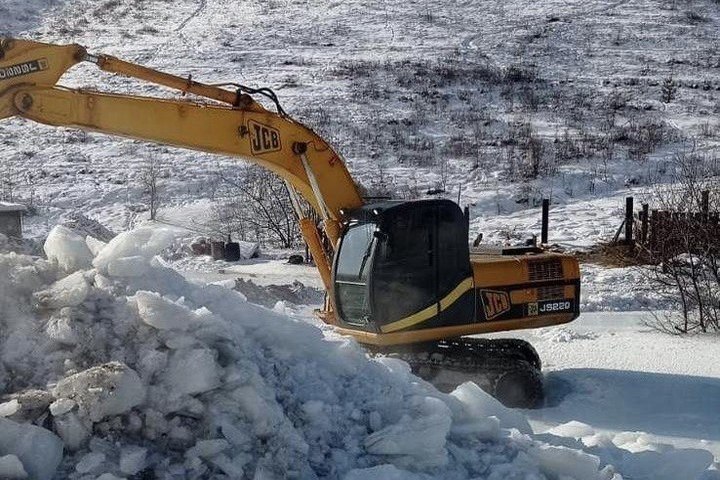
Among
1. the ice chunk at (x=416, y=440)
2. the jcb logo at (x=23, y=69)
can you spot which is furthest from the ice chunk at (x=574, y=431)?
the jcb logo at (x=23, y=69)

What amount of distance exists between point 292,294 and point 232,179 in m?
13.7

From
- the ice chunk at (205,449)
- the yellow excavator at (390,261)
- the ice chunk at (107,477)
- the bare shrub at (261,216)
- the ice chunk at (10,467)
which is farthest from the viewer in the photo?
the bare shrub at (261,216)

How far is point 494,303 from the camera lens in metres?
8.80

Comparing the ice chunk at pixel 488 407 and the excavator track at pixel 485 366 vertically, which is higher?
the ice chunk at pixel 488 407

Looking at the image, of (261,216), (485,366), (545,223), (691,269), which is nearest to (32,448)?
(485,366)

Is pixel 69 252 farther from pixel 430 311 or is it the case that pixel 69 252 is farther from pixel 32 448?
pixel 430 311

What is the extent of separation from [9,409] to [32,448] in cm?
30

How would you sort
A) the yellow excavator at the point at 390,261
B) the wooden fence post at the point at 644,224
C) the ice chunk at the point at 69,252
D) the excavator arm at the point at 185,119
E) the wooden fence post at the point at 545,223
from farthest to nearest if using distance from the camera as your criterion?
the wooden fence post at the point at 545,223 < the wooden fence post at the point at 644,224 < the yellow excavator at the point at 390,261 < the excavator arm at the point at 185,119 < the ice chunk at the point at 69,252

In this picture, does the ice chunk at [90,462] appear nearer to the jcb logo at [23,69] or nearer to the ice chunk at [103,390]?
the ice chunk at [103,390]

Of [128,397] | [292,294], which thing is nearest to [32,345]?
[128,397]

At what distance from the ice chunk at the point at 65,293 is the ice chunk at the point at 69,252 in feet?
1.56

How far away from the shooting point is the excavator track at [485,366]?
27.1 feet

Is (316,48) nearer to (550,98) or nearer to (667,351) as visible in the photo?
(550,98)

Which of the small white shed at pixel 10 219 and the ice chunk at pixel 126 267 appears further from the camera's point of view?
the small white shed at pixel 10 219
